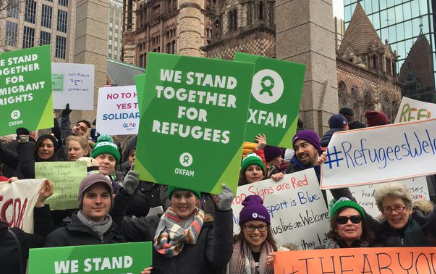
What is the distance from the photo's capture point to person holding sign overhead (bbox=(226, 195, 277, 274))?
3.59 m

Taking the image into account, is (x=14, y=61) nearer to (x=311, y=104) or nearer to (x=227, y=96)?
(x=227, y=96)

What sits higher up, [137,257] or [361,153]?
[361,153]

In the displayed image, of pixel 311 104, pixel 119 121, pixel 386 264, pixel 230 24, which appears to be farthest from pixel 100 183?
pixel 230 24

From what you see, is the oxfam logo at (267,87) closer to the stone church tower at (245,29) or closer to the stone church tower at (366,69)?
the stone church tower at (245,29)

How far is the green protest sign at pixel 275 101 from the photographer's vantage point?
5.04 metres

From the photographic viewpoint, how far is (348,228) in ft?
12.0

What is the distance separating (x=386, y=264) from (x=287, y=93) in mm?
2182

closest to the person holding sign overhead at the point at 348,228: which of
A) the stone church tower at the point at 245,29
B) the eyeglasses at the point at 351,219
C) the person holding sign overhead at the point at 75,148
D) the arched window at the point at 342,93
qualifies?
the eyeglasses at the point at 351,219

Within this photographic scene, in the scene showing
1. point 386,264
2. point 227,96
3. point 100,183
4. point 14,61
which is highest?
point 14,61

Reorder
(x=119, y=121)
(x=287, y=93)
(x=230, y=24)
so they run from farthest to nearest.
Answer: (x=230, y=24) → (x=119, y=121) → (x=287, y=93)

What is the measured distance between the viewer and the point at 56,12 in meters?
70.7

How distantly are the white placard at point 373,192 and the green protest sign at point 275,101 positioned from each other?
84cm

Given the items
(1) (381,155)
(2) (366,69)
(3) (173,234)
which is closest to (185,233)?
(3) (173,234)

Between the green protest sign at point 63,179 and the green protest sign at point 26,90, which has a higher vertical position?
the green protest sign at point 26,90
